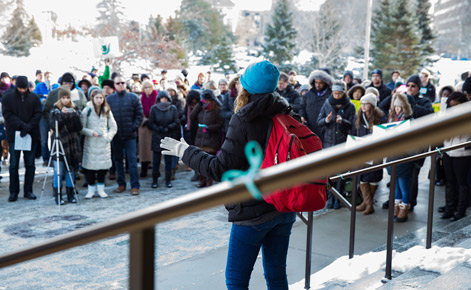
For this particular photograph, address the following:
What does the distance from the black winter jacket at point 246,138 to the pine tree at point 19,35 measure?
1794 inches

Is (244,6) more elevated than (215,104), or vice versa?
(244,6)

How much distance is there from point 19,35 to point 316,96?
42620 mm

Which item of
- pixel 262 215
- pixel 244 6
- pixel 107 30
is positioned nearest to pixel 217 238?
pixel 262 215

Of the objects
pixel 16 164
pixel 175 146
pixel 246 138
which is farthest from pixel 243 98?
pixel 16 164

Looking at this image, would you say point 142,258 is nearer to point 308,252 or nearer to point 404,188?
point 308,252

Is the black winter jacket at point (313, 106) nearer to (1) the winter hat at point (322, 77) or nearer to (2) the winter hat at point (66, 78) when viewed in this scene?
(1) the winter hat at point (322, 77)

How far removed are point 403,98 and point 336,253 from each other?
9.25 ft

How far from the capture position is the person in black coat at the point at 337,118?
27.8 ft

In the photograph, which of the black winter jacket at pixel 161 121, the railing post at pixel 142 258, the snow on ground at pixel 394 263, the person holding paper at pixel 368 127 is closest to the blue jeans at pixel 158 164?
the black winter jacket at pixel 161 121

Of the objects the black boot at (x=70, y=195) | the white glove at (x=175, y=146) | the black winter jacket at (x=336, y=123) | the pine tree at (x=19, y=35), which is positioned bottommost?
the black boot at (x=70, y=195)

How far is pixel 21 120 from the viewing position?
29.8ft

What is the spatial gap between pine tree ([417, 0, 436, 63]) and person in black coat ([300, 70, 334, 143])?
107ft

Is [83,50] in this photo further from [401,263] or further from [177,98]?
[401,263]

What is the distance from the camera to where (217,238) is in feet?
23.0
